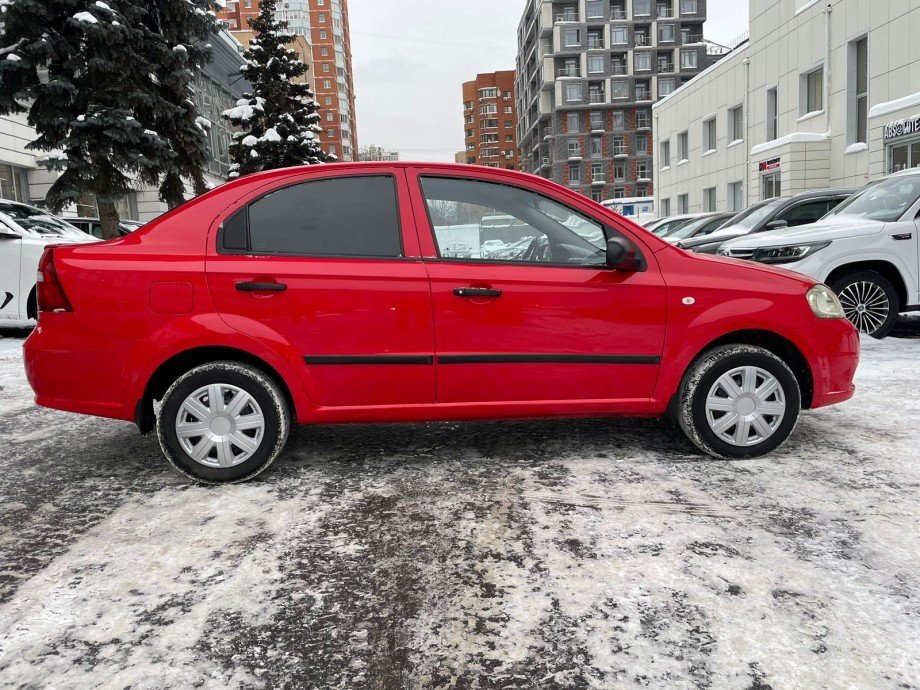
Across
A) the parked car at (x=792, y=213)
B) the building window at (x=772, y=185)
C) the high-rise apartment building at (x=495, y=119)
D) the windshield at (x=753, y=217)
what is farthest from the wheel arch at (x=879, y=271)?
the high-rise apartment building at (x=495, y=119)

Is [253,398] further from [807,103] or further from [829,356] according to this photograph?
[807,103]

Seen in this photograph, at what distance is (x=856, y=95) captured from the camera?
21.7m

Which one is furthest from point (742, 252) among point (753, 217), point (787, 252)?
point (753, 217)

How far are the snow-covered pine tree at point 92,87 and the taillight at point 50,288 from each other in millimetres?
13672

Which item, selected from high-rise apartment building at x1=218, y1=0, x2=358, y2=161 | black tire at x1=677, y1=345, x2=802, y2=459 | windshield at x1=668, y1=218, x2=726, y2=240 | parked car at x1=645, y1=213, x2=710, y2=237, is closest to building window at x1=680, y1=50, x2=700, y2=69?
high-rise apartment building at x1=218, y1=0, x2=358, y2=161

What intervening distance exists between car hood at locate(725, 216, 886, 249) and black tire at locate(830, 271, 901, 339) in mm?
453

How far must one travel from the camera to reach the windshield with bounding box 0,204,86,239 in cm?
962

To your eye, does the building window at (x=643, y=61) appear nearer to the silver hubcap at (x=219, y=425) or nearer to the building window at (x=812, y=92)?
the building window at (x=812, y=92)

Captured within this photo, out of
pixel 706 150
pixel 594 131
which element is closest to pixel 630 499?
pixel 706 150

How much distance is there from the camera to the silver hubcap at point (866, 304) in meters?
7.92

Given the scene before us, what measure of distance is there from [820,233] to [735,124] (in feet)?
82.8

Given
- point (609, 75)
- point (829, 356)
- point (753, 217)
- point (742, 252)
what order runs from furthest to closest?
point (609, 75), point (753, 217), point (742, 252), point (829, 356)

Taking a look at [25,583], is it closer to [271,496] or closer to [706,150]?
[271,496]

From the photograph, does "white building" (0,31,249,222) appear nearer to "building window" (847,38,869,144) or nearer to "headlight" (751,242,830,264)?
"headlight" (751,242,830,264)
